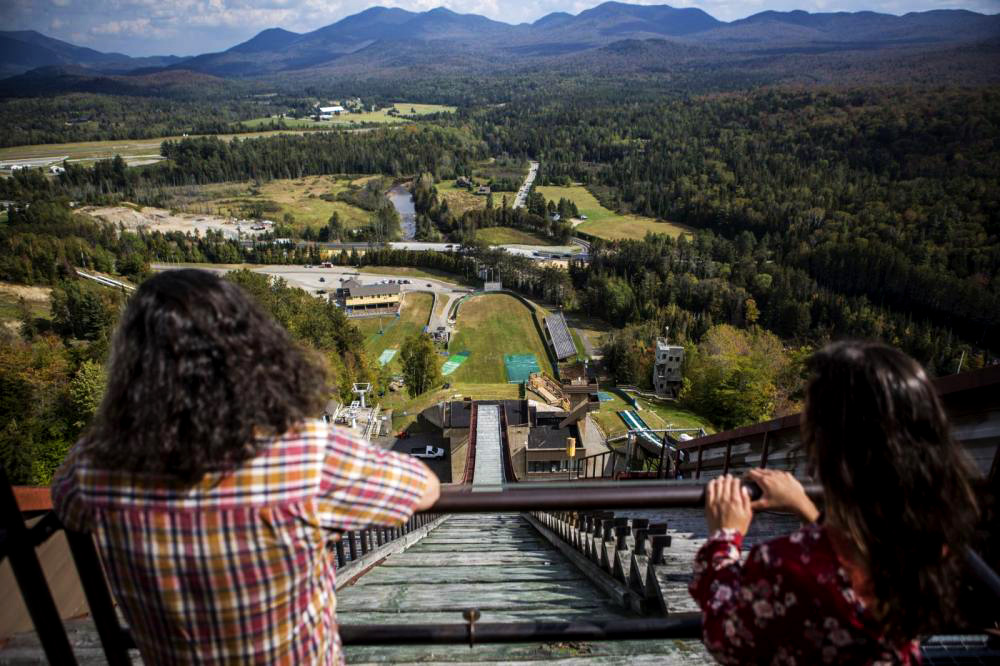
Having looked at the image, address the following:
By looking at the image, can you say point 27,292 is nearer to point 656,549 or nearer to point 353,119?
point 656,549

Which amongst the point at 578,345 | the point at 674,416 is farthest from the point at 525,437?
the point at 578,345

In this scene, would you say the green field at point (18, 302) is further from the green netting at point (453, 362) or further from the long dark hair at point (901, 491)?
the long dark hair at point (901, 491)

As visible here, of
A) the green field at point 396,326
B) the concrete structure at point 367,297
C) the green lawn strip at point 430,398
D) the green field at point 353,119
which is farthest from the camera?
the green field at point 353,119

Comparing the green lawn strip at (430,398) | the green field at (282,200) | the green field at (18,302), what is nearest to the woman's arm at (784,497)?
the green lawn strip at (430,398)

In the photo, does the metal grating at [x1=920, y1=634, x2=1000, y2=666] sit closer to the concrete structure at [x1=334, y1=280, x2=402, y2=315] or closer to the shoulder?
the shoulder

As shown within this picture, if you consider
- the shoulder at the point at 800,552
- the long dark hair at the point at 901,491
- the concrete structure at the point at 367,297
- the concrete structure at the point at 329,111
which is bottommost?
the concrete structure at the point at 367,297

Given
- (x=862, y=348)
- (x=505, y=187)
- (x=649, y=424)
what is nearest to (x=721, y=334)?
(x=649, y=424)
